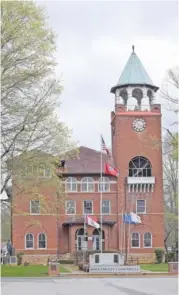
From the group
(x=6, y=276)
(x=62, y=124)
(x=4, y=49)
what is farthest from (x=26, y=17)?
(x=6, y=276)

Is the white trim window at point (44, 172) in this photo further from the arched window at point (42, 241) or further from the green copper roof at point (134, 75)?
the green copper roof at point (134, 75)

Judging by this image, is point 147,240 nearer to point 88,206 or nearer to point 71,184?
point 88,206

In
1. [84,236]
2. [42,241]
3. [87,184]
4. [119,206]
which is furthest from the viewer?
[87,184]

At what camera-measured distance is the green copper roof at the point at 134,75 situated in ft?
200

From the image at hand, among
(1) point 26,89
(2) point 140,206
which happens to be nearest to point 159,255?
(2) point 140,206

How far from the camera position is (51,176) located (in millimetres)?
33656

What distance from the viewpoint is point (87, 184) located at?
2352 inches

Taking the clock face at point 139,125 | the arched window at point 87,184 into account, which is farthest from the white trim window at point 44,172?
the clock face at point 139,125

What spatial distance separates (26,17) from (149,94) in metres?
34.6

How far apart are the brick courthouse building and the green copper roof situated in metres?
0.11

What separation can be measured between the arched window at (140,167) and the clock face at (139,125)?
3100 millimetres

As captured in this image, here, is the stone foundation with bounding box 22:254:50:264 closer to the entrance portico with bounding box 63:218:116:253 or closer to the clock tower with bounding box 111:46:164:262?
the entrance portico with bounding box 63:218:116:253

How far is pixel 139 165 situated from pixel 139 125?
167 inches

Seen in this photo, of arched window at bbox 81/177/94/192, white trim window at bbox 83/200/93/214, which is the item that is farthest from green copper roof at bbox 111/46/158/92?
white trim window at bbox 83/200/93/214
